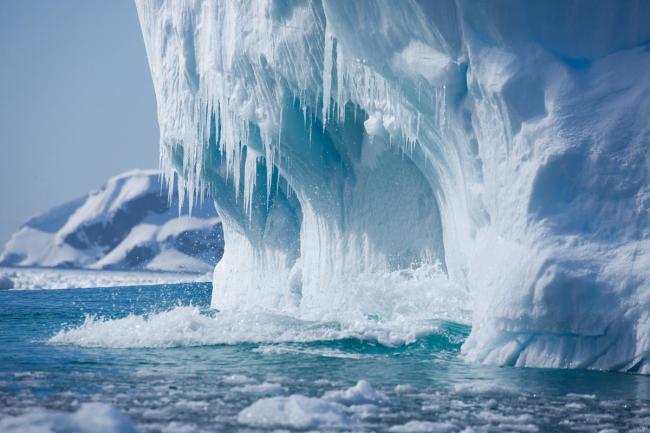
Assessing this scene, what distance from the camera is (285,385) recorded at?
279 inches

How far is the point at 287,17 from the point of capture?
12469 mm

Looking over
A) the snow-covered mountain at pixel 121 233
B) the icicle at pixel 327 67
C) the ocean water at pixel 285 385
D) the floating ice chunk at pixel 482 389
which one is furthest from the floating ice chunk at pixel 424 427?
the snow-covered mountain at pixel 121 233

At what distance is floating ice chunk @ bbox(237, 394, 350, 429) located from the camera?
5.37 meters

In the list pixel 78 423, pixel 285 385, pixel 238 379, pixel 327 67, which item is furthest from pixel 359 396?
pixel 327 67

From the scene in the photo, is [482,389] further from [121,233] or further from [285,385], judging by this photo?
[121,233]

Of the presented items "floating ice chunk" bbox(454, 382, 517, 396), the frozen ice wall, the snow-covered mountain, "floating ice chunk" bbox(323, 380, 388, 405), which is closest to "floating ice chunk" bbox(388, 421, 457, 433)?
"floating ice chunk" bbox(323, 380, 388, 405)

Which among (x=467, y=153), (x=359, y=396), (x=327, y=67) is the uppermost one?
(x=327, y=67)

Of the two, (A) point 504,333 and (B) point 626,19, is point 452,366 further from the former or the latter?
(B) point 626,19

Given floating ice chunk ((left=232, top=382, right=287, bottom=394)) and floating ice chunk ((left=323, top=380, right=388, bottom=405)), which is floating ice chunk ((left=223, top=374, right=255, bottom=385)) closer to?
floating ice chunk ((left=232, top=382, right=287, bottom=394))

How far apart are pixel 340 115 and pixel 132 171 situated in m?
96.5

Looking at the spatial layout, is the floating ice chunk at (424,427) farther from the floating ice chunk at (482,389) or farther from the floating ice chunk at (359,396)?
the floating ice chunk at (482,389)

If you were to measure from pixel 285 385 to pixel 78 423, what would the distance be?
2.48m

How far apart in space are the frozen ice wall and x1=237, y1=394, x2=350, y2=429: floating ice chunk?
111 inches

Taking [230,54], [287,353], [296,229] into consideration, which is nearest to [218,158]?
[296,229]
